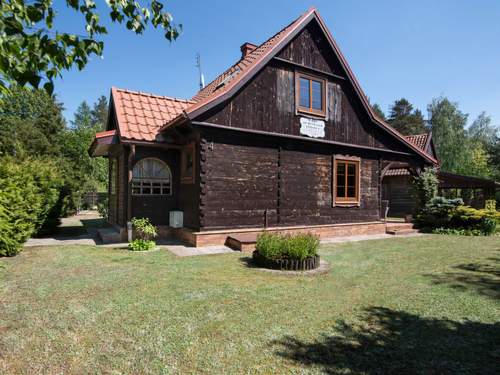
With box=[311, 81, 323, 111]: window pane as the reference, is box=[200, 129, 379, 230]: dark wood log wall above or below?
below

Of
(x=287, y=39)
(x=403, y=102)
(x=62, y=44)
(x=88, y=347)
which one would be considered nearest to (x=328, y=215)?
(x=287, y=39)

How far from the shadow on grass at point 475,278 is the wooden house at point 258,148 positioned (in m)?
5.47

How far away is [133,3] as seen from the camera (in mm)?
2941

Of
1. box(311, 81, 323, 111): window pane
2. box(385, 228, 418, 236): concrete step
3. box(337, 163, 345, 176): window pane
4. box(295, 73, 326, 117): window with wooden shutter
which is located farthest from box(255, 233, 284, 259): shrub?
box(385, 228, 418, 236): concrete step

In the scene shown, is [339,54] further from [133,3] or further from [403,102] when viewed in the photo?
[403,102]

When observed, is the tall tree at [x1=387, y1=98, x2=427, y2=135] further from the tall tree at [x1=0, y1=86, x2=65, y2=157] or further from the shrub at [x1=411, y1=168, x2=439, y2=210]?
the tall tree at [x1=0, y1=86, x2=65, y2=157]

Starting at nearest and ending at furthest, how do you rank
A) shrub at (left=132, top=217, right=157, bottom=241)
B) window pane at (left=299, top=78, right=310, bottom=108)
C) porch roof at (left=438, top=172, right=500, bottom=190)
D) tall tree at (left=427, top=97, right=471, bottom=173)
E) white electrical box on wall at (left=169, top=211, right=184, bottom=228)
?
shrub at (left=132, top=217, right=157, bottom=241) < white electrical box on wall at (left=169, top=211, right=184, bottom=228) < window pane at (left=299, top=78, right=310, bottom=108) < porch roof at (left=438, top=172, right=500, bottom=190) < tall tree at (left=427, top=97, right=471, bottom=173)

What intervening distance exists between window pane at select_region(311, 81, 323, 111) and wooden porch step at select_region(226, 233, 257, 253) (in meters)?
5.91

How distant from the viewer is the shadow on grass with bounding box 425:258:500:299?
5.94 m

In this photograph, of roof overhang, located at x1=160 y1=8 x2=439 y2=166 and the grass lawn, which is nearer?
the grass lawn

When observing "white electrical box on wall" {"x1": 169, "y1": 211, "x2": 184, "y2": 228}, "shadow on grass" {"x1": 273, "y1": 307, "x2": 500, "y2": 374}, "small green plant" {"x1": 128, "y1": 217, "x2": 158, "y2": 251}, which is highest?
"white electrical box on wall" {"x1": 169, "y1": 211, "x2": 184, "y2": 228}

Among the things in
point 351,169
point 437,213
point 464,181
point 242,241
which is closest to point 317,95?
point 351,169

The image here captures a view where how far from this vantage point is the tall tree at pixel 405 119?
5653 centimetres

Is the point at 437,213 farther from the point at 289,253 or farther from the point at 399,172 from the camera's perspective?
the point at 289,253
